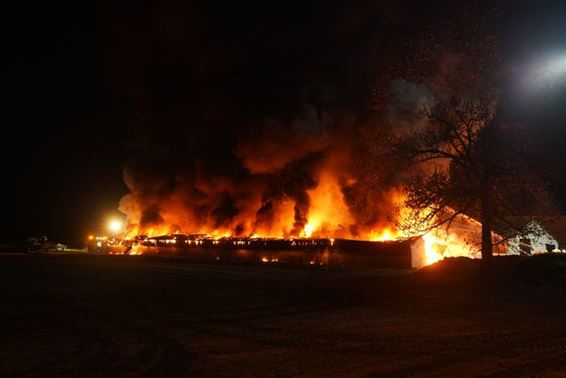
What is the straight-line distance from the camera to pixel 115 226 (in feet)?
239

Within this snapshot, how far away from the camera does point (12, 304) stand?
640 inches

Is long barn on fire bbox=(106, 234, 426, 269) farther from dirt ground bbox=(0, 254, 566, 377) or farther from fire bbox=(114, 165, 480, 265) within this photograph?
dirt ground bbox=(0, 254, 566, 377)

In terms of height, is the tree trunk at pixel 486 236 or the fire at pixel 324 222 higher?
the fire at pixel 324 222

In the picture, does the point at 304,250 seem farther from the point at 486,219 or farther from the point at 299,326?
the point at 299,326

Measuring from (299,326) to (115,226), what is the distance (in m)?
65.2

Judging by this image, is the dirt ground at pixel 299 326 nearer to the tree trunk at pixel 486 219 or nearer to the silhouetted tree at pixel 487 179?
the tree trunk at pixel 486 219

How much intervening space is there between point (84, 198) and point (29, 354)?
269 feet

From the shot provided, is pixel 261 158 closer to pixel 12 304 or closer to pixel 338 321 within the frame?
pixel 12 304

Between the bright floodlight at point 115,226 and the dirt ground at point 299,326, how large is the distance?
1996 inches

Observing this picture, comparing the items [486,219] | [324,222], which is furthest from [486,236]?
[324,222]

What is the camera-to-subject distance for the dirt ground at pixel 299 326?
8.38 metres

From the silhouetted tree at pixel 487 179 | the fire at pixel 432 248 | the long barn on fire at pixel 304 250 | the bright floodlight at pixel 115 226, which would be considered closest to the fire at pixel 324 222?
the fire at pixel 432 248

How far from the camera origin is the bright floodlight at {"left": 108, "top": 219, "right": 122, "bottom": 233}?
71.8m

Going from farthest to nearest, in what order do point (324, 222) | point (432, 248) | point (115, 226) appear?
point (115, 226) → point (324, 222) → point (432, 248)
